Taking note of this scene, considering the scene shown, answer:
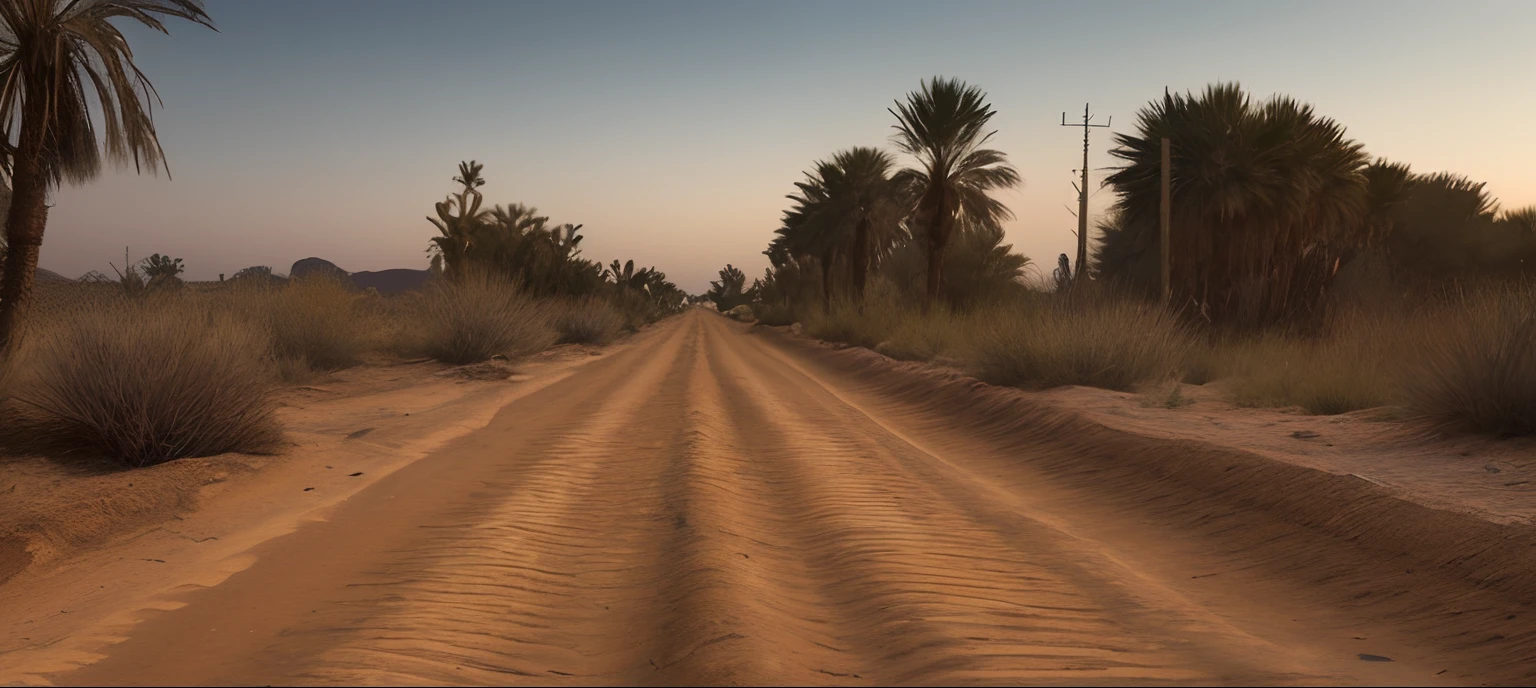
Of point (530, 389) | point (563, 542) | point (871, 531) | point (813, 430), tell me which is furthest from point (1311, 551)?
point (530, 389)

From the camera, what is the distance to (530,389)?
15266 mm

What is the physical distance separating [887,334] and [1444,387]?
19082mm

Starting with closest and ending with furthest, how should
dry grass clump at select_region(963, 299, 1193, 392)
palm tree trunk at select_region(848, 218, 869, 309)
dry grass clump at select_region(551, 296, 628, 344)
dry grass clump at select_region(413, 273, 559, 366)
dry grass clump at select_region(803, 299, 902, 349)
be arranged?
dry grass clump at select_region(963, 299, 1193, 392) < dry grass clump at select_region(413, 273, 559, 366) < dry grass clump at select_region(803, 299, 902, 349) < dry grass clump at select_region(551, 296, 628, 344) < palm tree trunk at select_region(848, 218, 869, 309)

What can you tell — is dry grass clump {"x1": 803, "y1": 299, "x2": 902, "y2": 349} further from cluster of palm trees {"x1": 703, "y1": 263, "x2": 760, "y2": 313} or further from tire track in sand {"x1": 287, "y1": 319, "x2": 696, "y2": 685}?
cluster of palm trees {"x1": 703, "y1": 263, "x2": 760, "y2": 313}

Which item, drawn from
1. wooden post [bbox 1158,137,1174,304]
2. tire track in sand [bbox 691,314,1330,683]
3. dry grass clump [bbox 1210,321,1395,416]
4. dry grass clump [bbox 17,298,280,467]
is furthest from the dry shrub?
dry grass clump [bbox 17,298,280,467]

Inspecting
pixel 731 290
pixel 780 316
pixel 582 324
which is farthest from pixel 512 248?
pixel 731 290

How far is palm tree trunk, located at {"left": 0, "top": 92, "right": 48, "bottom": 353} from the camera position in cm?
1003

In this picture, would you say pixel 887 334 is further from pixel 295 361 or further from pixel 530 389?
pixel 295 361

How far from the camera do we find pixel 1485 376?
6.91 meters

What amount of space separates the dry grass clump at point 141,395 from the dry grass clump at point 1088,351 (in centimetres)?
966

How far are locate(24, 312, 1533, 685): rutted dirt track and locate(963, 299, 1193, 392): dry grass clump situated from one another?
495 cm

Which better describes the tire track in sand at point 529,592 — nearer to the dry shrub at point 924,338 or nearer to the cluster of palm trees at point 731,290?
the dry shrub at point 924,338

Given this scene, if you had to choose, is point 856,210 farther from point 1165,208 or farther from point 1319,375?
point 1319,375

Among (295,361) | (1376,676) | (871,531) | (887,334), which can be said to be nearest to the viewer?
(1376,676)
